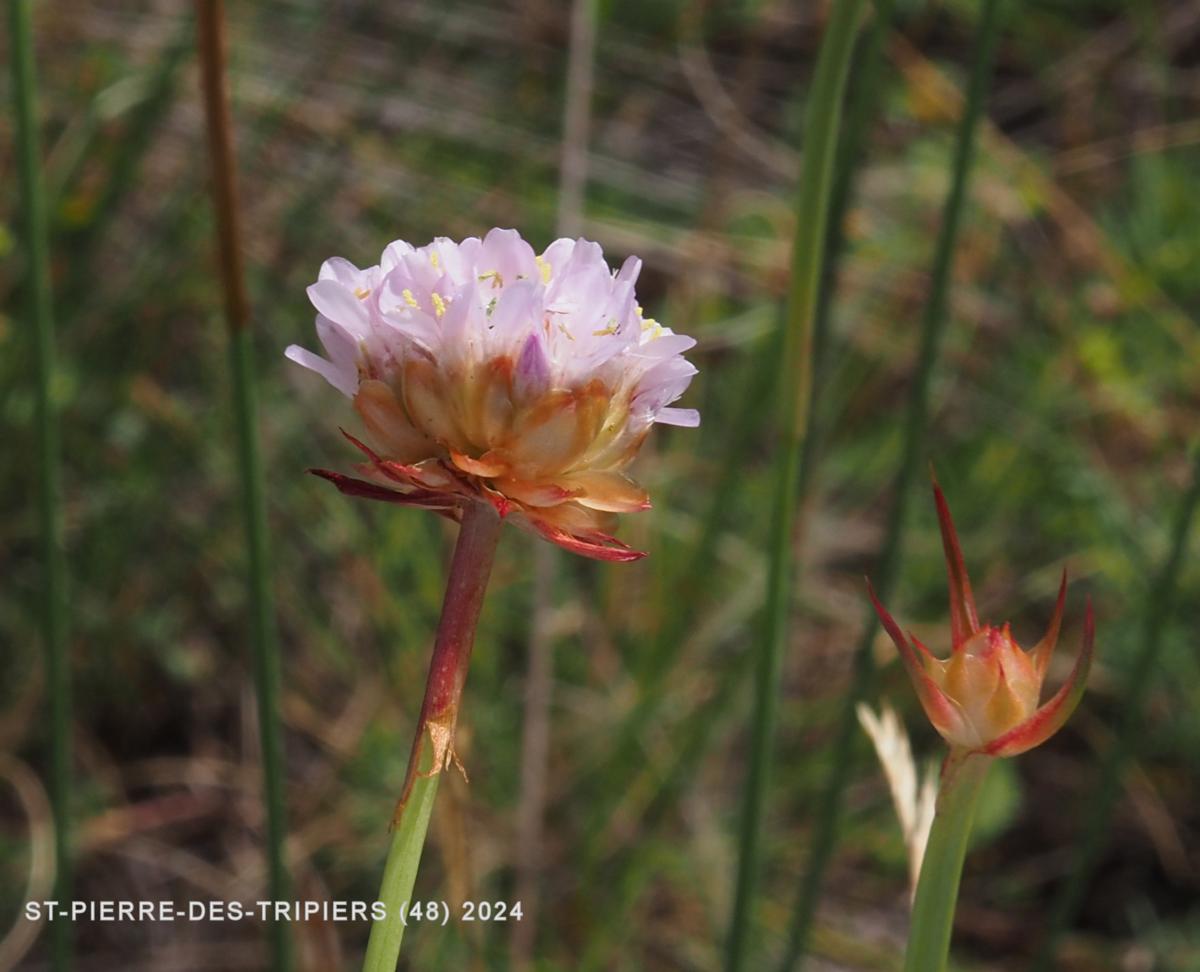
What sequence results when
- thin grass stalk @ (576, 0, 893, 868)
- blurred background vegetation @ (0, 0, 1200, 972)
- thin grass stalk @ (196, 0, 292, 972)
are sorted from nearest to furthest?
1. thin grass stalk @ (196, 0, 292, 972)
2. thin grass stalk @ (576, 0, 893, 868)
3. blurred background vegetation @ (0, 0, 1200, 972)

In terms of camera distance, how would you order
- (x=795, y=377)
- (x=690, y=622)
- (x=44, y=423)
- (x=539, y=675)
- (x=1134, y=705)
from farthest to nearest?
(x=690, y=622) < (x=539, y=675) < (x=1134, y=705) < (x=44, y=423) < (x=795, y=377)

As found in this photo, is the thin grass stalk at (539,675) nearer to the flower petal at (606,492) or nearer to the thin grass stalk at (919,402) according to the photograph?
the thin grass stalk at (919,402)

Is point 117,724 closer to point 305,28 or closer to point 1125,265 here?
point 305,28

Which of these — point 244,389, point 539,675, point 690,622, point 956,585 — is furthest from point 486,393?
point 690,622

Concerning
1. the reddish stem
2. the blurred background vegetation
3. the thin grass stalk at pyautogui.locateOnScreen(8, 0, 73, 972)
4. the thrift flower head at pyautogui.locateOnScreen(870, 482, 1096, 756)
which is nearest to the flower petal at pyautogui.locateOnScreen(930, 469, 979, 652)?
the thrift flower head at pyautogui.locateOnScreen(870, 482, 1096, 756)

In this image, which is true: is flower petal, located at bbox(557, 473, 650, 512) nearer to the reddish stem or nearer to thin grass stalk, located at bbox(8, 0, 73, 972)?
the reddish stem

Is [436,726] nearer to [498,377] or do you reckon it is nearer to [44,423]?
[498,377]
